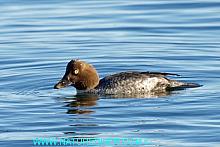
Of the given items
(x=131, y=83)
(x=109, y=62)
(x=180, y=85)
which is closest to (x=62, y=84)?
(x=131, y=83)

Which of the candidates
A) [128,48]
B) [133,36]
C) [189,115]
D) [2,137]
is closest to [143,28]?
[133,36]

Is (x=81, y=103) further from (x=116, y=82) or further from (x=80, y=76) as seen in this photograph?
(x=80, y=76)

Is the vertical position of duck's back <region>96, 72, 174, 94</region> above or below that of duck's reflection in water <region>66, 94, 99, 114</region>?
above

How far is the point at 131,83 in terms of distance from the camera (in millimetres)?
17031

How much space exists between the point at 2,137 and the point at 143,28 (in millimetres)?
10670

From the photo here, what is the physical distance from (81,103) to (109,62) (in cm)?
329

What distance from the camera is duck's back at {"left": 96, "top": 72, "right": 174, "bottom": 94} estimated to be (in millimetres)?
16969

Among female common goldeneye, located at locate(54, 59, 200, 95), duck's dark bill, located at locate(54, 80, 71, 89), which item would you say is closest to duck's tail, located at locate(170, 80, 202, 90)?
female common goldeneye, located at locate(54, 59, 200, 95)

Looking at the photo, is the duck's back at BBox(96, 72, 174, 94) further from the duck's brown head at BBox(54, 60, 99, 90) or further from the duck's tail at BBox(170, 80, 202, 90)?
the duck's brown head at BBox(54, 60, 99, 90)

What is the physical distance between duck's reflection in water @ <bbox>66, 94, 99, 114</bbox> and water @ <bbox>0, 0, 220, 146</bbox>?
0.06ft

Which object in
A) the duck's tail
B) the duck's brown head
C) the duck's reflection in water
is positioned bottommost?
the duck's reflection in water

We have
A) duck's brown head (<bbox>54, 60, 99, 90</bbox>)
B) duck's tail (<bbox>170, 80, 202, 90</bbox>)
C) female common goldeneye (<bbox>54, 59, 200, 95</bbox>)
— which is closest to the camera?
duck's tail (<bbox>170, 80, 202, 90</bbox>)

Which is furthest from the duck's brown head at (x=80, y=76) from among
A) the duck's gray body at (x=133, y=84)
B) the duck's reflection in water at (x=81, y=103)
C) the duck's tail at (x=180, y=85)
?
the duck's tail at (x=180, y=85)

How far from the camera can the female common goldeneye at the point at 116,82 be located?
669 inches
